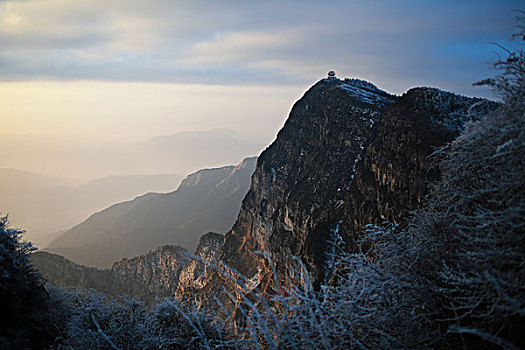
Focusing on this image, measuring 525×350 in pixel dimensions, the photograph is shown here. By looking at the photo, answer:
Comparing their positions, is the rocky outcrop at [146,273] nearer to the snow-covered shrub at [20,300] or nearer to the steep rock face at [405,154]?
the steep rock face at [405,154]

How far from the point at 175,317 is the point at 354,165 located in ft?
69.5

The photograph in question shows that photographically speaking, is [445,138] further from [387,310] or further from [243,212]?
[243,212]

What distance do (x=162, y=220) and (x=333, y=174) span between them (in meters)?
106

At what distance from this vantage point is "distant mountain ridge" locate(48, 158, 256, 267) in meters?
104

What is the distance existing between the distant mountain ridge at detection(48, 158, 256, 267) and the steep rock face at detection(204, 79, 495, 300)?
6373 cm

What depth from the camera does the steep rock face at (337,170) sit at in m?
15.4

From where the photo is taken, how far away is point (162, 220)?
12312cm

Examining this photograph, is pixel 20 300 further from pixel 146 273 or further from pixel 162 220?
pixel 162 220

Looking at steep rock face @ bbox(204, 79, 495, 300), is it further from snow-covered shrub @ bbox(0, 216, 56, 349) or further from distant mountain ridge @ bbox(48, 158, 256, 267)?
→ distant mountain ridge @ bbox(48, 158, 256, 267)

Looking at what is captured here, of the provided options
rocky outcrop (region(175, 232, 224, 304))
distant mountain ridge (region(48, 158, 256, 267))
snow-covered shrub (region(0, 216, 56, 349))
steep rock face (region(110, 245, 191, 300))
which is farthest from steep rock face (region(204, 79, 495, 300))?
distant mountain ridge (region(48, 158, 256, 267))

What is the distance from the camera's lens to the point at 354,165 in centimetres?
2688

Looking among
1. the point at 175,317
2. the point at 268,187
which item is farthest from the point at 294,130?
the point at 175,317

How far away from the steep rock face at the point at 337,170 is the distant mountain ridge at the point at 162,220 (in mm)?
63733

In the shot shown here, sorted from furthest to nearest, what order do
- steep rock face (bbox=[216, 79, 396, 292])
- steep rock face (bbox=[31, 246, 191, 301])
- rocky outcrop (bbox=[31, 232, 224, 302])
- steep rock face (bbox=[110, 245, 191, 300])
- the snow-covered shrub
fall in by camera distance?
steep rock face (bbox=[110, 245, 191, 300]), steep rock face (bbox=[31, 246, 191, 301]), rocky outcrop (bbox=[31, 232, 224, 302]), steep rock face (bbox=[216, 79, 396, 292]), the snow-covered shrub
